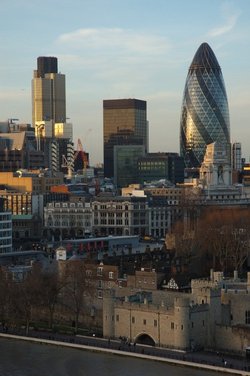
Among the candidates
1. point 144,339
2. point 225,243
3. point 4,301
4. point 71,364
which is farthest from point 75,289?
point 225,243

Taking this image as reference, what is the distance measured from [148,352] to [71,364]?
3729 mm

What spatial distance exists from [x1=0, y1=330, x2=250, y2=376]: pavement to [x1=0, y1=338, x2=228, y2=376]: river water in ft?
1.24

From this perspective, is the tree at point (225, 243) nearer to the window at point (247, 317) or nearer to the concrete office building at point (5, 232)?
the concrete office building at point (5, 232)

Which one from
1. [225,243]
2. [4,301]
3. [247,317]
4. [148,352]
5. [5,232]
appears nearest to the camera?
[148,352]

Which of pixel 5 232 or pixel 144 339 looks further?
pixel 5 232

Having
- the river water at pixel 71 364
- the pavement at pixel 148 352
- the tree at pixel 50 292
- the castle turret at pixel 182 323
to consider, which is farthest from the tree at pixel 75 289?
the castle turret at pixel 182 323

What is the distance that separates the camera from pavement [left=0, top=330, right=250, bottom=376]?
44.3m

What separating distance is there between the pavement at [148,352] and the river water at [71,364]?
1.24 feet

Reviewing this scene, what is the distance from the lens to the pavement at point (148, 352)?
44.3 metres

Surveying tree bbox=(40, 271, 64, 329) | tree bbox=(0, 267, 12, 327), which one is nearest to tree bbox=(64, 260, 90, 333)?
tree bbox=(40, 271, 64, 329)

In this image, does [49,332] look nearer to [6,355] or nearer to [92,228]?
[6,355]

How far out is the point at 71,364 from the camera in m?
46.6

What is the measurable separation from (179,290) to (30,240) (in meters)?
52.2

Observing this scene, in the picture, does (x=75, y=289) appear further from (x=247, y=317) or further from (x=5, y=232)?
(x=5, y=232)
